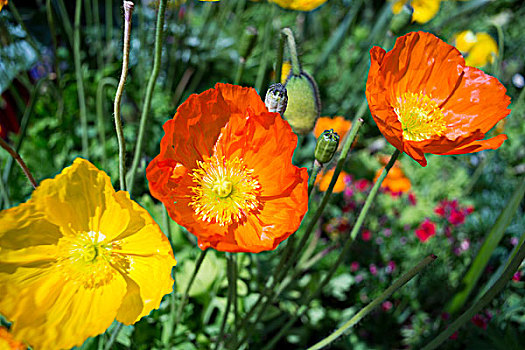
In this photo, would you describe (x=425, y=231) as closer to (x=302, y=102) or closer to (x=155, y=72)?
(x=302, y=102)

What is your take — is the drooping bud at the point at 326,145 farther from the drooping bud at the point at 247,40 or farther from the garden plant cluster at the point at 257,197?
the drooping bud at the point at 247,40

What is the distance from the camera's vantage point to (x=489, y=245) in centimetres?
97

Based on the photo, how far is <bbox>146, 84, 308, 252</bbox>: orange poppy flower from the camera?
2.21 ft

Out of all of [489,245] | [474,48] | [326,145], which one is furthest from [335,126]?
[326,145]

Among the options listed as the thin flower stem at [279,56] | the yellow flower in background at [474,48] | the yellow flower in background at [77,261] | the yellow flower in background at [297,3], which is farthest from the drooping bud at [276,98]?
the yellow flower in background at [474,48]

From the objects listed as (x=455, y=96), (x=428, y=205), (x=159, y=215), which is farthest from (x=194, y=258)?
(x=428, y=205)

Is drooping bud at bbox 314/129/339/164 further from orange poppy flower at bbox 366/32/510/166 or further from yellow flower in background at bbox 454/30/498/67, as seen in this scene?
yellow flower in background at bbox 454/30/498/67

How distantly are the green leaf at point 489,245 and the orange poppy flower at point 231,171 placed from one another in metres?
0.48

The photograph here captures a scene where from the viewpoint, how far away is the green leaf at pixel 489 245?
0.86 metres

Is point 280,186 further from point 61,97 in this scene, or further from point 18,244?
point 61,97

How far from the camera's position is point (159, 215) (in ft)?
4.05

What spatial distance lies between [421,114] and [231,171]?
0.39 metres

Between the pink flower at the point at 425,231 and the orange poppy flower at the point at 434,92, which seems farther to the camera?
the pink flower at the point at 425,231

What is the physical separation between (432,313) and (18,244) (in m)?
1.32
